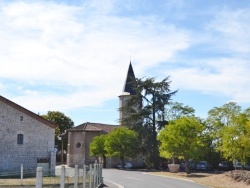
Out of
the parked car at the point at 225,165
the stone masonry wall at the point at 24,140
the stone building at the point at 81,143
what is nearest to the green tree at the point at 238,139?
the parked car at the point at 225,165

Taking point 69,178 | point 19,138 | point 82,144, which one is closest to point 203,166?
point 82,144

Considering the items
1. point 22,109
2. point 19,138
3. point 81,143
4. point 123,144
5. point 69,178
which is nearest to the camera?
point 69,178

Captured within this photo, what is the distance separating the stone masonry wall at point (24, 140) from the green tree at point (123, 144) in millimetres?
16923

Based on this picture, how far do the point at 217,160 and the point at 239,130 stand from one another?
1586 cm

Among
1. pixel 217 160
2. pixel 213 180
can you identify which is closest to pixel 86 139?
pixel 217 160

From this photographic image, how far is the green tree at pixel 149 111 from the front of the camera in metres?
60.6

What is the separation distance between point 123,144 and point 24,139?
771 inches

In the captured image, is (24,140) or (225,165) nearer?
(24,140)

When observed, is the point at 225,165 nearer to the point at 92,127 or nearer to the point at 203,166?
the point at 203,166

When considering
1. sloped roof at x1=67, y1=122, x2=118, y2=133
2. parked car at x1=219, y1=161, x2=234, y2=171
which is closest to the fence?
parked car at x1=219, y1=161, x2=234, y2=171

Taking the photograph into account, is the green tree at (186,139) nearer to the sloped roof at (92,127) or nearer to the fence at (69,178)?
the fence at (69,178)

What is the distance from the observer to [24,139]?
43438 millimetres

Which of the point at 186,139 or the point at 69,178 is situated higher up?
the point at 186,139

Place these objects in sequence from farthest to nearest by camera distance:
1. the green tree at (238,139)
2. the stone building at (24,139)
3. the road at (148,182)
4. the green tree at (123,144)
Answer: the green tree at (123,144)
the green tree at (238,139)
the stone building at (24,139)
the road at (148,182)
